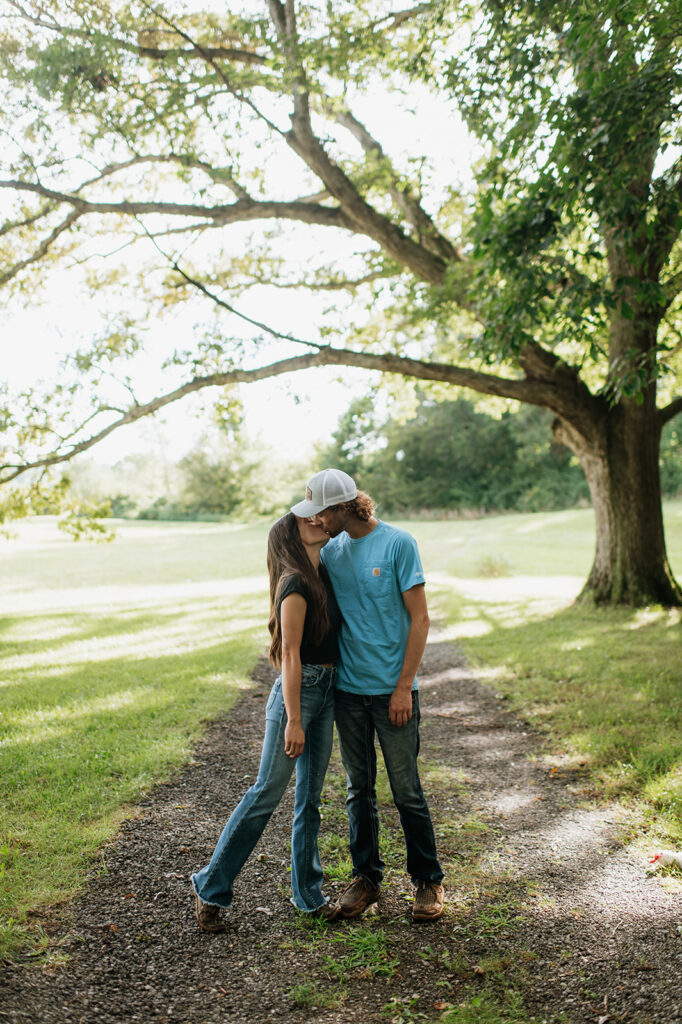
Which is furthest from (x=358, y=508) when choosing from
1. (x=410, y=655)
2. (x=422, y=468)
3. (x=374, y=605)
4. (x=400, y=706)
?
(x=422, y=468)

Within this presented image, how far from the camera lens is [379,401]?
18.9 metres

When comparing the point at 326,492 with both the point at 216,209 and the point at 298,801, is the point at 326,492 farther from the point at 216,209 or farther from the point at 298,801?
the point at 216,209

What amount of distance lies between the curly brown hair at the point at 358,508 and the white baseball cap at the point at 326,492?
0.04 metres

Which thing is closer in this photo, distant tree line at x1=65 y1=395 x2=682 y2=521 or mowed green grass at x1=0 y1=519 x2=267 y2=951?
mowed green grass at x1=0 y1=519 x2=267 y2=951

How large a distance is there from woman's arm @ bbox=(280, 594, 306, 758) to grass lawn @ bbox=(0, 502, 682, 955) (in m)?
1.65

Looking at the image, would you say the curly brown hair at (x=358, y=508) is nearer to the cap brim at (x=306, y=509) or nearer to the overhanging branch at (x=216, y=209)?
the cap brim at (x=306, y=509)

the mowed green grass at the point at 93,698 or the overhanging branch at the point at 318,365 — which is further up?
the overhanging branch at the point at 318,365

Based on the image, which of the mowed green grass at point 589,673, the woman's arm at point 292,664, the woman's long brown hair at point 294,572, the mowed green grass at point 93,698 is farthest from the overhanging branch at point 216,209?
the woman's arm at point 292,664

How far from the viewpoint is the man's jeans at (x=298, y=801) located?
372cm

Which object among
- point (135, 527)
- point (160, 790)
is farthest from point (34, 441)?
point (135, 527)

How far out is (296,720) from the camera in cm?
362

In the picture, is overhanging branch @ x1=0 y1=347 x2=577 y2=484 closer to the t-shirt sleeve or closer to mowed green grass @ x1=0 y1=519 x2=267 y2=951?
mowed green grass @ x1=0 y1=519 x2=267 y2=951

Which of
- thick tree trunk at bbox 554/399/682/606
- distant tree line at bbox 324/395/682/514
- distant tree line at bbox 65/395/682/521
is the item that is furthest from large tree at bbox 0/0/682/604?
distant tree line at bbox 324/395/682/514

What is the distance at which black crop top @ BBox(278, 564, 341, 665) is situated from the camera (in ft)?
11.8
